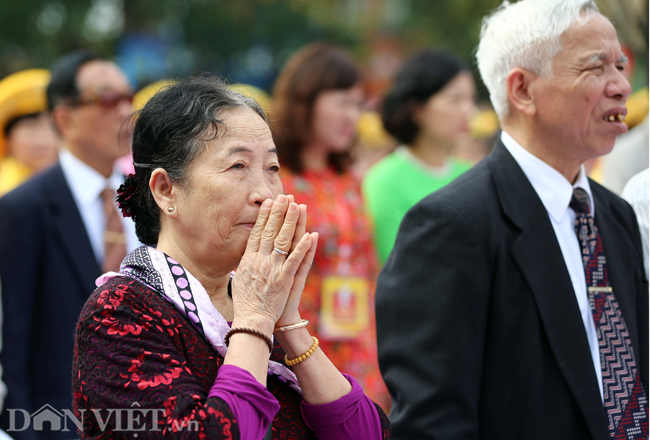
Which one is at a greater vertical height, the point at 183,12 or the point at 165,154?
the point at 183,12

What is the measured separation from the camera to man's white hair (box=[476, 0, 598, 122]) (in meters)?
2.90

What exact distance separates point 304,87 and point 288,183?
69 centimetres

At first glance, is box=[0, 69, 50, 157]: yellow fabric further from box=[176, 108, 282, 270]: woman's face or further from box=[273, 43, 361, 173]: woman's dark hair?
box=[176, 108, 282, 270]: woman's face

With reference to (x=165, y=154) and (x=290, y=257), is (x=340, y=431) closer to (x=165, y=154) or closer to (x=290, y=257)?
(x=290, y=257)

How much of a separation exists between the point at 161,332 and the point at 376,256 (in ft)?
10.7

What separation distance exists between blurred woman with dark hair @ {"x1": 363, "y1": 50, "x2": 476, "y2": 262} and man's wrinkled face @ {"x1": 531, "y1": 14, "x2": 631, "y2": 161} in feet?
8.30

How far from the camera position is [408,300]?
2.71 meters

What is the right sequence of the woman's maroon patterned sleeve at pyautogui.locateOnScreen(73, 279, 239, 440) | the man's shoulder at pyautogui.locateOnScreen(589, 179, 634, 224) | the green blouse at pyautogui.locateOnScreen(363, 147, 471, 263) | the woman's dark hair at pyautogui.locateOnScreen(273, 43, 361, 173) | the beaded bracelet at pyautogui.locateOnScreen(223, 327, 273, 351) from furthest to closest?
1. the green blouse at pyautogui.locateOnScreen(363, 147, 471, 263)
2. the woman's dark hair at pyautogui.locateOnScreen(273, 43, 361, 173)
3. the man's shoulder at pyautogui.locateOnScreen(589, 179, 634, 224)
4. the beaded bracelet at pyautogui.locateOnScreen(223, 327, 273, 351)
5. the woman's maroon patterned sleeve at pyautogui.locateOnScreen(73, 279, 239, 440)

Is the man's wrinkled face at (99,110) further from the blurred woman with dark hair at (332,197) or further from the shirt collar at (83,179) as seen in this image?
the blurred woman with dark hair at (332,197)

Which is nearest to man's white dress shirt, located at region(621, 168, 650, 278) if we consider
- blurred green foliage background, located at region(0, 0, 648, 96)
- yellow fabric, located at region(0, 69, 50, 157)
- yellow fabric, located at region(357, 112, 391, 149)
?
yellow fabric, located at region(0, 69, 50, 157)

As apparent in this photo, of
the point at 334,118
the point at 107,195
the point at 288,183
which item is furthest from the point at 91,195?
the point at 334,118

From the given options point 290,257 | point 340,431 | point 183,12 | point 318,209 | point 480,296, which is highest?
point 183,12

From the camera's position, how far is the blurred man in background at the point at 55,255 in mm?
3654

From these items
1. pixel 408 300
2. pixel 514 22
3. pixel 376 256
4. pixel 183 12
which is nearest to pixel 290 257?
pixel 408 300
